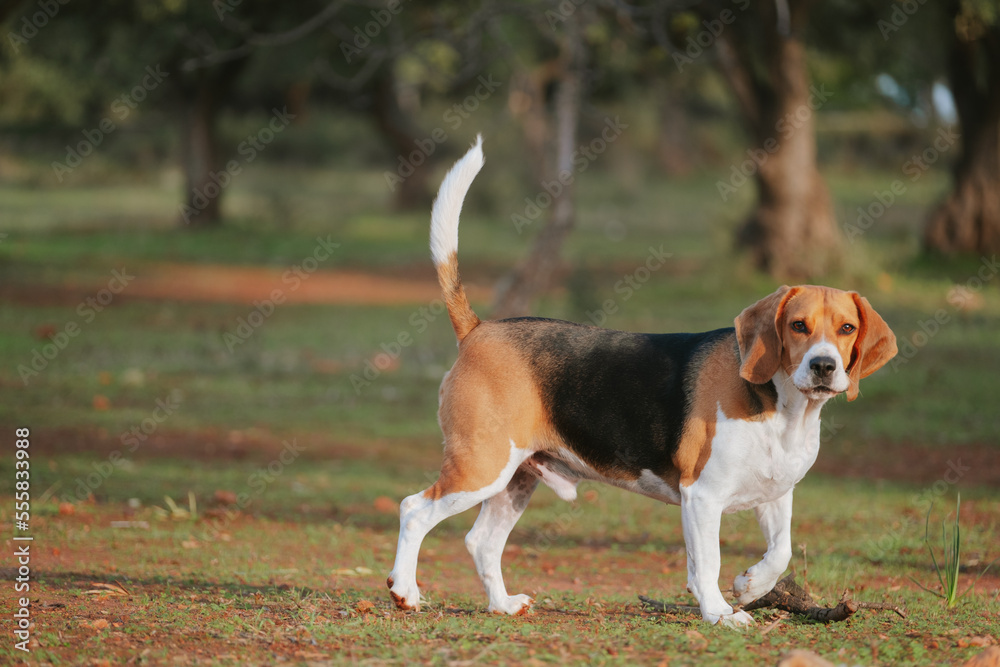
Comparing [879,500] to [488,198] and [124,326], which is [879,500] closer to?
[124,326]

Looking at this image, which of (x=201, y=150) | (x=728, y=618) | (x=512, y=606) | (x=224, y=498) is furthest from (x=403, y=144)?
(x=728, y=618)

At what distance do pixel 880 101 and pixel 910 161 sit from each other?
109 inches

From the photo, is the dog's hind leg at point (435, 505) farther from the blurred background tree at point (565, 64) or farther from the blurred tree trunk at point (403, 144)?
the blurred tree trunk at point (403, 144)

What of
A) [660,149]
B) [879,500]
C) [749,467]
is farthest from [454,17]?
[660,149]

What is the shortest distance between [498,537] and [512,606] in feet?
1.16

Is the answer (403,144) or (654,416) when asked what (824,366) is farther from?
(403,144)

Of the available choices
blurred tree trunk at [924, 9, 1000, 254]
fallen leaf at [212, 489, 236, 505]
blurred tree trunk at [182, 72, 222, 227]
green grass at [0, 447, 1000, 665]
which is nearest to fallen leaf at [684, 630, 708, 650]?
green grass at [0, 447, 1000, 665]

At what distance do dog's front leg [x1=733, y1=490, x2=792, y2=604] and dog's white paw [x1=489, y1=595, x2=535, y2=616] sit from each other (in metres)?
1.01

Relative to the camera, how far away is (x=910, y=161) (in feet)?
145

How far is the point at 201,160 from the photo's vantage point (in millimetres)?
29656

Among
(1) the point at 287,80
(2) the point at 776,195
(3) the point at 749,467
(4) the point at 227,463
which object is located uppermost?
(1) the point at 287,80

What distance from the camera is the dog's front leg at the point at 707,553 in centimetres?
524

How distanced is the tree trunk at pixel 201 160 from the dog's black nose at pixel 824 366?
85.2 ft

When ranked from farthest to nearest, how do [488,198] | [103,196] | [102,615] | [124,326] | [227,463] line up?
[103,196] → [488,198] → [124,326] → [227,463] → [102,615]
